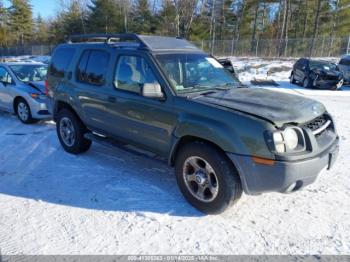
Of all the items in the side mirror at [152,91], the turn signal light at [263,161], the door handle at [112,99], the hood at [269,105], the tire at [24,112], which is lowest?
the tire at [24,112]

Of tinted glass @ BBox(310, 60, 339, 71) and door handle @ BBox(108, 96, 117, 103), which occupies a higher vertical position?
tinted glass @ BBox(310, 60, 339, 71)

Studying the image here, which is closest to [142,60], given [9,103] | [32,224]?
[32,224]

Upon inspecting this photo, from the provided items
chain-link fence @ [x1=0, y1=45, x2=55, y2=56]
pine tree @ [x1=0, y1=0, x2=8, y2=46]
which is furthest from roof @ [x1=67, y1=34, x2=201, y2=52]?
pine tree @ [x1=0, y1=0, x2=8, y2=46]

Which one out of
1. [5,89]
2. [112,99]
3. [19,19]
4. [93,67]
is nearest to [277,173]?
[112,99]

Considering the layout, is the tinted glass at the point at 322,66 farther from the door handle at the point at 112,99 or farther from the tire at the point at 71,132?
the door handle at the point at 112,99

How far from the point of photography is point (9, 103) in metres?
8.29

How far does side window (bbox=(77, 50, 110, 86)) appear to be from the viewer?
476 centimetres

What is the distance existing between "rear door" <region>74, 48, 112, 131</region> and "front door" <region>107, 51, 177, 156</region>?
22cm

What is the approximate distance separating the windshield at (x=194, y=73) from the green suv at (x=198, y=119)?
0.02 m

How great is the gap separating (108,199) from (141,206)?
47 cm

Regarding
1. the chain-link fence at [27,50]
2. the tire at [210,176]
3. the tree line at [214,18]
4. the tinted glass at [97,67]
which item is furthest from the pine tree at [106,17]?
the tire at [210,176]

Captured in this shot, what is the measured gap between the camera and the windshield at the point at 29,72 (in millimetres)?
8391

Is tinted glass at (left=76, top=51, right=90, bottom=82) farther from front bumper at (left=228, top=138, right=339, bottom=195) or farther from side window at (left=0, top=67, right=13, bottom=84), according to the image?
side window at (left=0, top=67, right=13, bottom=84)

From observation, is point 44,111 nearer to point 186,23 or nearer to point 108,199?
point 108,199
